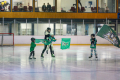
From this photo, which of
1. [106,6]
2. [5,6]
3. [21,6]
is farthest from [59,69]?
[106,6]

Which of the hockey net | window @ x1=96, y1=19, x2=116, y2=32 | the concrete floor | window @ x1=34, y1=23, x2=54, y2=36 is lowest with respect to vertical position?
the concrete floor

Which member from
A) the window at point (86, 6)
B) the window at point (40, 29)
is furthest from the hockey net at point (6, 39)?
the window at point (86, 6)

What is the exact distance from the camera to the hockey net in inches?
1106

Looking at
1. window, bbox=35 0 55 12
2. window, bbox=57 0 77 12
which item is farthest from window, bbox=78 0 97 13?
window, bbox=35 0 55 12

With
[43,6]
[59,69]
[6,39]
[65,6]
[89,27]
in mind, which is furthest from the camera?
[65,6]

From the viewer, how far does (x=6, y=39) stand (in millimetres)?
28531

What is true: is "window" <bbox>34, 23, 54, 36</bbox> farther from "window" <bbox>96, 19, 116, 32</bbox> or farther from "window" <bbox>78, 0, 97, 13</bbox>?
"window" <bbox>96, 19, 116, 32</bbox>

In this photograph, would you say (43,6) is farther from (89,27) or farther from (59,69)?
(59,69)

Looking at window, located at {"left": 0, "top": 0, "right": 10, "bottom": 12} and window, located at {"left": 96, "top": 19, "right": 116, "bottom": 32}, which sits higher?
window, located at {"left": 0, "top": 0, "right": 10, "bottom": 12}

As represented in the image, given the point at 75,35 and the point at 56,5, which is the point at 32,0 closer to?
the point at 56,5

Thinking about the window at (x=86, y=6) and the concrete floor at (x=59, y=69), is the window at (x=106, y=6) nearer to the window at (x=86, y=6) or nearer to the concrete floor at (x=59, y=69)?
the window at (x=86, y=6)

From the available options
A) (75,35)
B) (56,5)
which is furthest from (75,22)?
(56,5)

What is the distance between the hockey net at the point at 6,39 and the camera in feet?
92.1

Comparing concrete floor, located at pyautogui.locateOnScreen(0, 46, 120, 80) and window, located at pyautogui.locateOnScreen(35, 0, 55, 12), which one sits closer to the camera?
concrete floor, located at pyautogui.locateOnScreen(0, 46, 120, 80)
